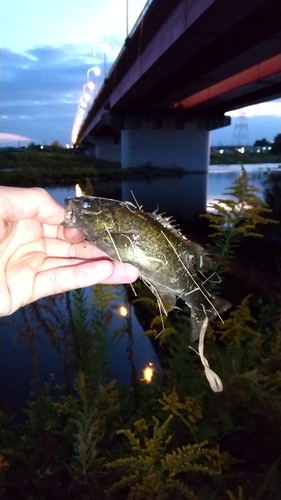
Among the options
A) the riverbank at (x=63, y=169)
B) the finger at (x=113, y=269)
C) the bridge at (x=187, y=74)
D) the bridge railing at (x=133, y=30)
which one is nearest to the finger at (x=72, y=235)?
the finger at (x=113, y=269)

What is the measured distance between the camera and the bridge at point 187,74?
25.1ft

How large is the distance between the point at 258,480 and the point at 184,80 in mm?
12701

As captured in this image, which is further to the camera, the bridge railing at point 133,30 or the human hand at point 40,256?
the bridge railing at point 133,30

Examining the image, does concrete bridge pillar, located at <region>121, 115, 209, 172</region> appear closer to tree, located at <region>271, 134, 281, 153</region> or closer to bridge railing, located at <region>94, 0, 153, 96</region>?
bridge railing, located at <region>94, 0, 153, 96</region>

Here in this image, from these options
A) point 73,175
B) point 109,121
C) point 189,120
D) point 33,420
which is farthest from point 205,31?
point 189,120

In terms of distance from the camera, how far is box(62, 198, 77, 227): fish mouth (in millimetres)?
1718

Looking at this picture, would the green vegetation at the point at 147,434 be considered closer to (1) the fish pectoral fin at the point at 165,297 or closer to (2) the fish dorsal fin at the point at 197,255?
(1) the fish pectoral fin at the point at 165,297

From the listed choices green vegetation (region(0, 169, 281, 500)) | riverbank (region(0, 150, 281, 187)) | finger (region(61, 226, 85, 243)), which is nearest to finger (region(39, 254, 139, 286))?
finger (region(61, 226, 85, 243))

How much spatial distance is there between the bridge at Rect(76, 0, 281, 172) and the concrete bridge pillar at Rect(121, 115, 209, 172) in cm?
5

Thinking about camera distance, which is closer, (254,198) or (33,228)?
(33,228)

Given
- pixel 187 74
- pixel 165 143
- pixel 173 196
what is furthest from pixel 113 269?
pixel 165 143

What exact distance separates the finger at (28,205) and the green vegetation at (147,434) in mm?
1114

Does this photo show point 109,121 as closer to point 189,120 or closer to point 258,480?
point 189,120

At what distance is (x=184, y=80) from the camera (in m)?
13.4
